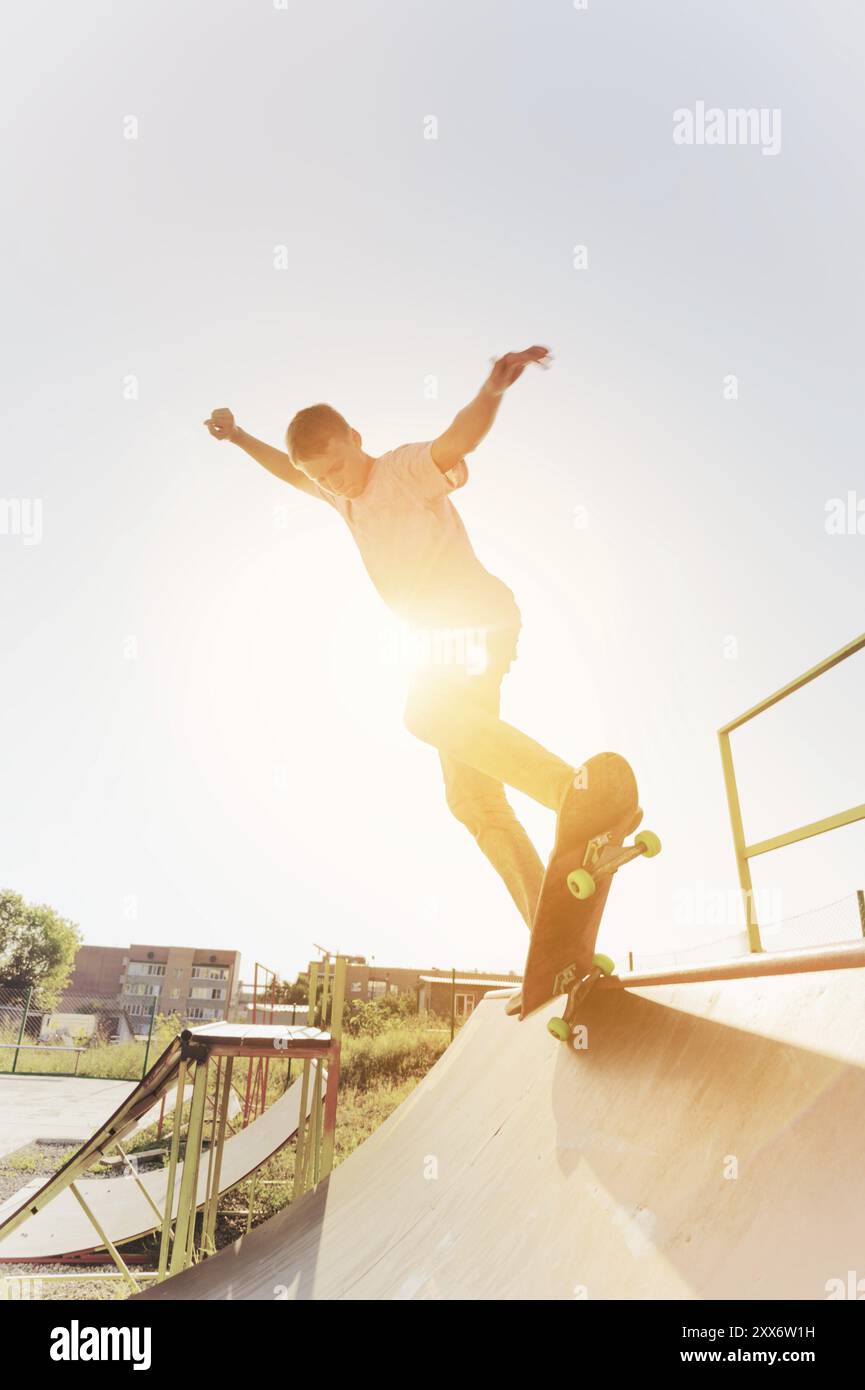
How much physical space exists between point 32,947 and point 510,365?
195ft

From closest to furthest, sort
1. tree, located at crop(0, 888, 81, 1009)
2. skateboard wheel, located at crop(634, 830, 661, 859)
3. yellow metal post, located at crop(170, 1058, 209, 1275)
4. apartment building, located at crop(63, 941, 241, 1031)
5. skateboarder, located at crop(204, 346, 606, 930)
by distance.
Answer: skateboard wheel, located at crop(634, 830, 661, 859) < skateboarder, located at crop(204, 346, 606, 930) < yellow metal post, located at crop(170, 1058, 209, 1275) < tree, located at crop(0, 888, 81, 1009) < apartment building, located at crop(63, 941, 241, 1031)

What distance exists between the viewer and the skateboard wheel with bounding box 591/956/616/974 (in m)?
→ 2.42

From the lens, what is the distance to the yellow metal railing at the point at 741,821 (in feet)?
11.8

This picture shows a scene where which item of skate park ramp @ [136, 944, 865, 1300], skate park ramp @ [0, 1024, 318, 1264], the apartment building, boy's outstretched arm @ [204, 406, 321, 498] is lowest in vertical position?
the apartment building

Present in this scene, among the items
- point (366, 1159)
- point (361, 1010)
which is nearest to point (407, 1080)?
point (361, 1010)

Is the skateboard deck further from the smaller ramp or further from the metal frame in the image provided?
the smaller ramp

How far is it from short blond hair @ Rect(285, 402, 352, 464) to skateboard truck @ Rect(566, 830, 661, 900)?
1632mm

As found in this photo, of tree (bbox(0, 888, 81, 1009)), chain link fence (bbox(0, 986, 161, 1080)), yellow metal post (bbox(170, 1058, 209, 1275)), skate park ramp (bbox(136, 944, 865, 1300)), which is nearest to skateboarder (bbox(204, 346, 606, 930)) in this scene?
skate park ramp (bbox(136, 944, 865, 1300))

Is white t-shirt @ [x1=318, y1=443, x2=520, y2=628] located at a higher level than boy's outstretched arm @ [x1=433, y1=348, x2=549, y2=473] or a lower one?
lower

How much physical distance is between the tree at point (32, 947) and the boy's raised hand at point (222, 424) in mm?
55587
